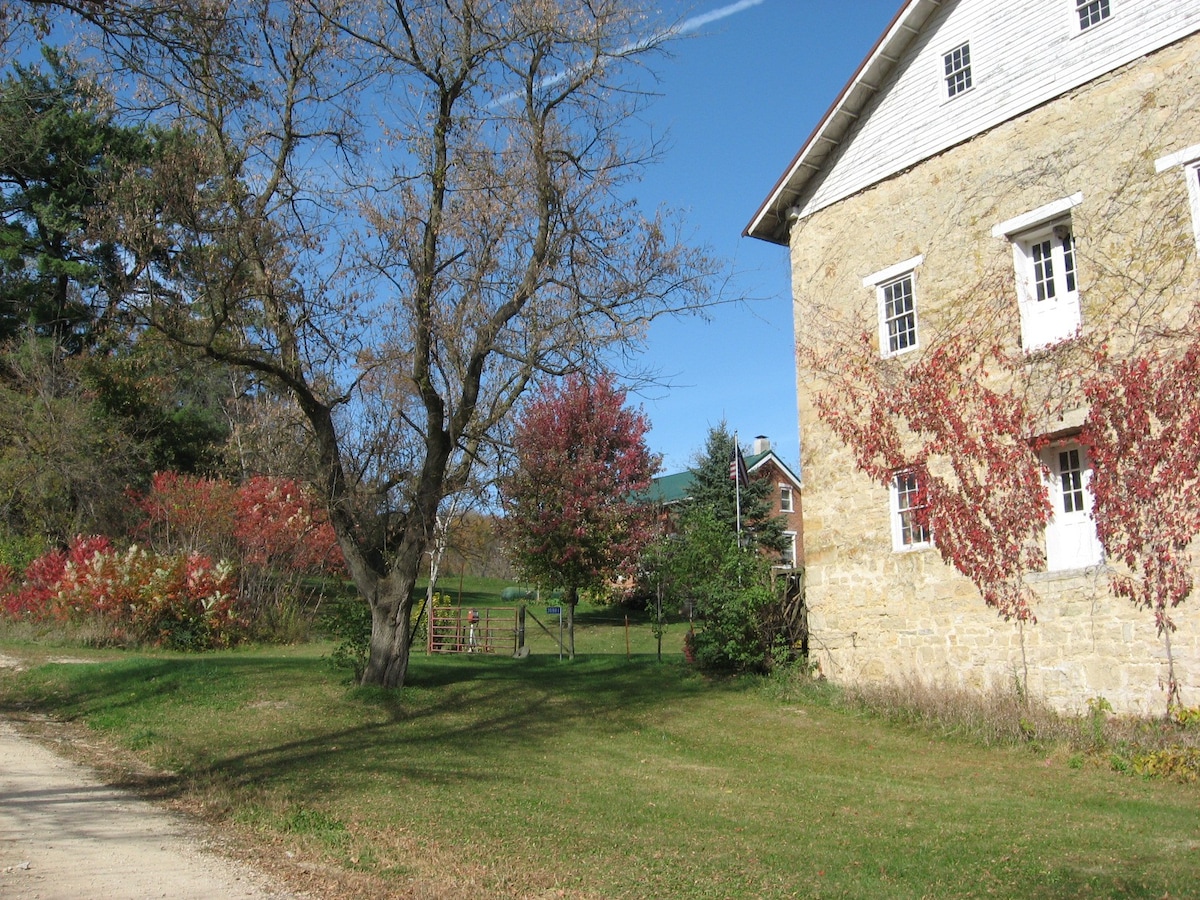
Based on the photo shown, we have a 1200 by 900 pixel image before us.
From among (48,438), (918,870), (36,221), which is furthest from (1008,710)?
(36,221)

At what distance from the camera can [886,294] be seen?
49.3 ft

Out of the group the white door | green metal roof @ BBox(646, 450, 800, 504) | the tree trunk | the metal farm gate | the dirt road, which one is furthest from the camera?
green metal roof @ BBox(646, 450, 800, 504)

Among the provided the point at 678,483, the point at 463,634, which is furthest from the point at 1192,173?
the point at 678,483

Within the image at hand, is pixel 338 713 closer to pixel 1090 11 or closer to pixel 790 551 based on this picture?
pixel 1090 11

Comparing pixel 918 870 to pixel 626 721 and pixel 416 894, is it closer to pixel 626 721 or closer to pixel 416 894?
pixel 416 894

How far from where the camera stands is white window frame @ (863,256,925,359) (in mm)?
14375

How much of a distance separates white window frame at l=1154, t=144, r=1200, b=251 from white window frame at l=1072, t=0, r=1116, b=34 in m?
2.39

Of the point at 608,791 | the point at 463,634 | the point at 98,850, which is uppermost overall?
the point at 463,634

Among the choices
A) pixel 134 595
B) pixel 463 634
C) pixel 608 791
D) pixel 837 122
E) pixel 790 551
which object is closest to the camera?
pixel 608 791

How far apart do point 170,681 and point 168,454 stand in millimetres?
18196

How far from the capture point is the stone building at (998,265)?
11328mm

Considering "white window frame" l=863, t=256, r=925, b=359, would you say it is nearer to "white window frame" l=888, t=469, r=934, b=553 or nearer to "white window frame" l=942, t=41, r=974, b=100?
"white window frame" l=888, t=469, r=934, b=553

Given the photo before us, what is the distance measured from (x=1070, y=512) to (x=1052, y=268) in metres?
3.33

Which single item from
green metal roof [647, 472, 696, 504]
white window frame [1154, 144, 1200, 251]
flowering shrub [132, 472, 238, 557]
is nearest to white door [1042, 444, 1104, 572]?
white window frame [1154, 144, 1200, 251]
